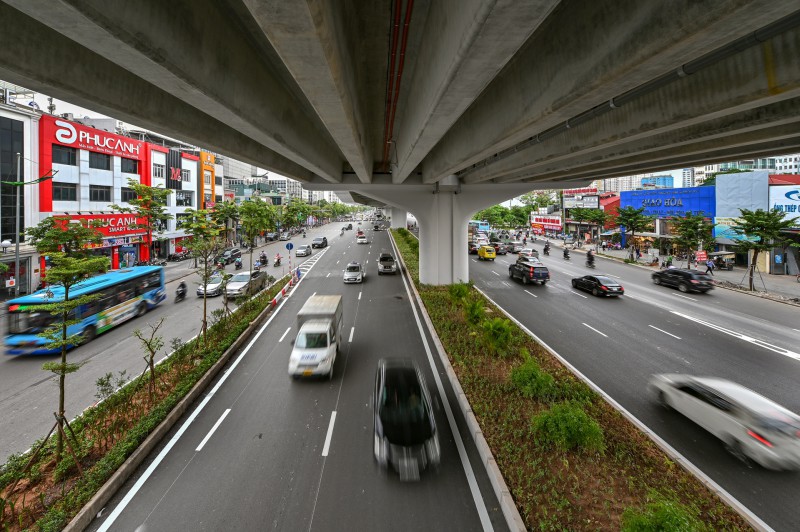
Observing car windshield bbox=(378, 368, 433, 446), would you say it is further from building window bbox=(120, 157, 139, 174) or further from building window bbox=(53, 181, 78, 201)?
building window bbox=(120, 157, 139, 174)

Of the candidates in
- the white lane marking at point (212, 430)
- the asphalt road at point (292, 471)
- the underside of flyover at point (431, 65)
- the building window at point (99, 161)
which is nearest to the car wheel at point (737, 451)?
the asphalt road at point (292, 471)

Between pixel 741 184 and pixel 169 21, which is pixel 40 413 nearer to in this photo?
pixel 169 21

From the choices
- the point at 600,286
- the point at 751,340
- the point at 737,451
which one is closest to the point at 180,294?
the point at 737,451

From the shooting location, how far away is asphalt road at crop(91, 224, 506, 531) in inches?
222

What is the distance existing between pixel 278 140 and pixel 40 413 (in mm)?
9744

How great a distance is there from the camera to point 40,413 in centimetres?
907

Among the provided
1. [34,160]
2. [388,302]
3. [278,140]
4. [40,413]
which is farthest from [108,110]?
[34,160]

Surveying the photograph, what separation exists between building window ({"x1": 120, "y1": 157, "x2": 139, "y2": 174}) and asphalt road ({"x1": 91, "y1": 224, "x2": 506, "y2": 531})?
31.8 meters

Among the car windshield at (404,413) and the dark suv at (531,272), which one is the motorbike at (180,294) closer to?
the car windshield at (404,413)

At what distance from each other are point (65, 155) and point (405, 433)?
33842 mm

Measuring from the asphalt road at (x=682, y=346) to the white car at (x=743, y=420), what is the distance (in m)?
0.34

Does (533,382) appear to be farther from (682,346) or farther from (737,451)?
(682,346)

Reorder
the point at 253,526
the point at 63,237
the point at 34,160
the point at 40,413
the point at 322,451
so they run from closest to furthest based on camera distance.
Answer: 1. the point at 253,526
2. the point at 322,451
3. the point at 40,413
4. the point at 63,237
5. the point at 34,160

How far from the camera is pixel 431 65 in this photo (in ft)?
17.4
